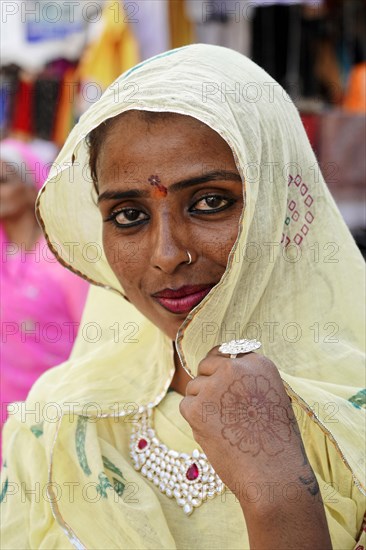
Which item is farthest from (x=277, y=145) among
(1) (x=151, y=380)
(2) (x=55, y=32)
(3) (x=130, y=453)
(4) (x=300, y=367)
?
(2) (x=55, y=32)

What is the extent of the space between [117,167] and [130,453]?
529 mm

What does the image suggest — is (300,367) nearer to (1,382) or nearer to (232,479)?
(232,479)

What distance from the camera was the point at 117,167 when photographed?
1.32 m

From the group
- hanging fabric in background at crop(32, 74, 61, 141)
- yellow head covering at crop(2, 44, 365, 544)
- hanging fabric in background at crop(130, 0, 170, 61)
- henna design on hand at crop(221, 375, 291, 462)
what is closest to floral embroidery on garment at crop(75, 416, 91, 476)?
yellow head covering at crop(2, 44, 365, 544)

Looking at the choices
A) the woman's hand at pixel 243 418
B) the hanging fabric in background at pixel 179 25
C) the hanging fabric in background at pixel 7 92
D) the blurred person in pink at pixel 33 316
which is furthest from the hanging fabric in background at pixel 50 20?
the woman's hand at pixel 243 418

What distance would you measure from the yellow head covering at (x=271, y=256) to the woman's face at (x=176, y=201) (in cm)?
4

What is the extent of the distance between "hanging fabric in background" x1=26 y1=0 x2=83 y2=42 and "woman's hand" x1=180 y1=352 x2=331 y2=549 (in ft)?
12.3

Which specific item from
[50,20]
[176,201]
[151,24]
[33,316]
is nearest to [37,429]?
[176,201]

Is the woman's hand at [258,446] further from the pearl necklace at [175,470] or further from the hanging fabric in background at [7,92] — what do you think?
the hanging fabric in background at [7,92]

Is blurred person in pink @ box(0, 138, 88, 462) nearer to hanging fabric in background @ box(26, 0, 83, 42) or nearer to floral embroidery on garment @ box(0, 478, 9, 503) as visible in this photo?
floral embroidery on garment @ box(0, 478, 9, 503)

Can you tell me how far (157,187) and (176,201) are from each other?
0.12ft

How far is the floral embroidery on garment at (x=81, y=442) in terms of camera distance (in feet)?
4.64

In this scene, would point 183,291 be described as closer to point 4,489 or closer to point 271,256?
point 271,256

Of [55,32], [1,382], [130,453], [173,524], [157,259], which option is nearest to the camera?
[157,259]
